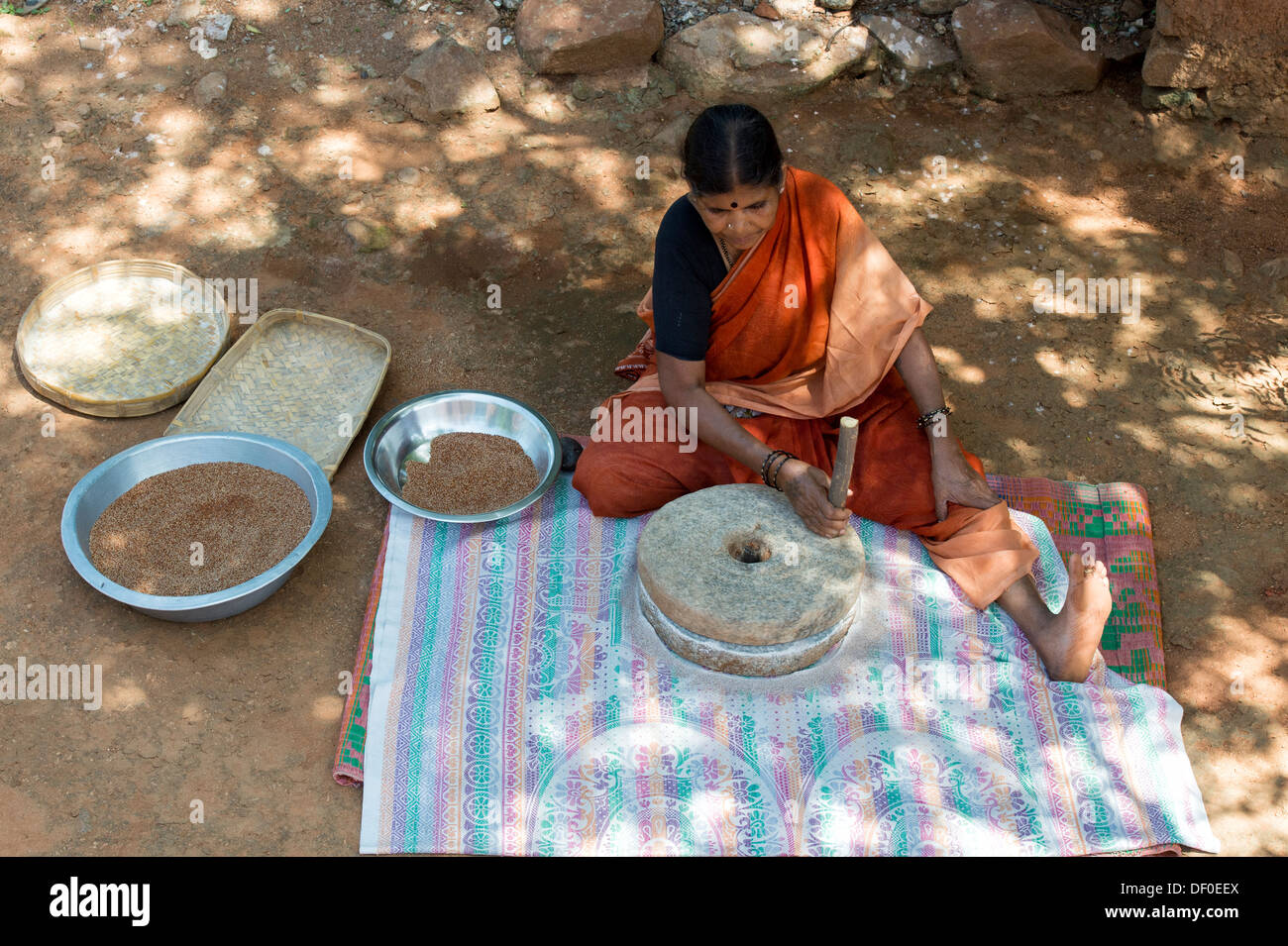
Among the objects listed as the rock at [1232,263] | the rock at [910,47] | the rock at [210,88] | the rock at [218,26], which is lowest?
the rock at [1232,263]

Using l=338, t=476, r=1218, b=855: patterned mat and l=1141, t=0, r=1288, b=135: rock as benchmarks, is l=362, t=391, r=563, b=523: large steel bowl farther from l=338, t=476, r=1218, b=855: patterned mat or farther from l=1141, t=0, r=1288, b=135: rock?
l=1141, t=0, r=1288, b=135: rock

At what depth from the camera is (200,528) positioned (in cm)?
369

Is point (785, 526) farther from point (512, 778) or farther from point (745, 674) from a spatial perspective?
point (512, 778)

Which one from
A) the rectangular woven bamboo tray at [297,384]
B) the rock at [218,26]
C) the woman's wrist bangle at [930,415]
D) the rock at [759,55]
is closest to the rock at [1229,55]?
the rock at [759,55]

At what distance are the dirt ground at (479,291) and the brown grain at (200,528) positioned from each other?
18 centimetres

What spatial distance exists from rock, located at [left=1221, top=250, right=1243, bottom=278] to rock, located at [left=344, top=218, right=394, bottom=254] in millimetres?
3624

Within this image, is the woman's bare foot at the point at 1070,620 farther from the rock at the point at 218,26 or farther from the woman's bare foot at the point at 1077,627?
the rock at the point at 218,26

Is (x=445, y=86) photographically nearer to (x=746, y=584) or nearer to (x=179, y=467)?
(x=179, y=467)

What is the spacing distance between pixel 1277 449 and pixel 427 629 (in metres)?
3.17

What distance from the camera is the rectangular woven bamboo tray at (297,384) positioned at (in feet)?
13.6

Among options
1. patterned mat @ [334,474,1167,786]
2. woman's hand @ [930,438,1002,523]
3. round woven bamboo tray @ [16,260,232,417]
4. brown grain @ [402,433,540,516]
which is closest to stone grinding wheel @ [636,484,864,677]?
woman's hand @ [930,438,1002,523]

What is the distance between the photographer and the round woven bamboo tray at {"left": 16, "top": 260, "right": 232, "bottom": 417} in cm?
420

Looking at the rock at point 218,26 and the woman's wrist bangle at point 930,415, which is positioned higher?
the rock at point 218,26

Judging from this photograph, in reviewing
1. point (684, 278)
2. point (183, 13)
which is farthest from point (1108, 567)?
point (183, 13)
